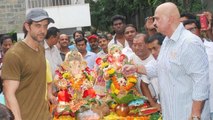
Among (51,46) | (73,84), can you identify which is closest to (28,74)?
(73,84)

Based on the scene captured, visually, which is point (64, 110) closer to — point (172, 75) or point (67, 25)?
point (172, 75)

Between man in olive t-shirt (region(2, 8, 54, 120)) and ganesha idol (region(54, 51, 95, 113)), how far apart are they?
88.8 inches

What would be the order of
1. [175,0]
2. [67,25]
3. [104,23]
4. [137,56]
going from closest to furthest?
[137,56], [175,0], [67,25], [104,23]

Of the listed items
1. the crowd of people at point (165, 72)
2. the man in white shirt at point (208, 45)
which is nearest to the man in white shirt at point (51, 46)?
the man in white shirt at point (208, 45)

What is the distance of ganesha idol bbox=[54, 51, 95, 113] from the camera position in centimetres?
647

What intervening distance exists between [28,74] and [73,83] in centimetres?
259

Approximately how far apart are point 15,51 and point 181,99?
1538 millimetres

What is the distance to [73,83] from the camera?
21.5 ft

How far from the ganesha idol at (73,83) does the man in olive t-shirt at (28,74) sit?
2256mm

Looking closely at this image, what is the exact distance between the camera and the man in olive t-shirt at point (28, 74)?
3.87 m

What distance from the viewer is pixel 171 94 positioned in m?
4.05

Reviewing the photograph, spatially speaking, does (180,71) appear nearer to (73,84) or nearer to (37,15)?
(37,15)

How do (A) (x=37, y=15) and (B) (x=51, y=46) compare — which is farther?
(B) (x=51, y=46)

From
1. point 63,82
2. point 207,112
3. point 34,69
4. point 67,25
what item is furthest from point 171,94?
point 67,25
